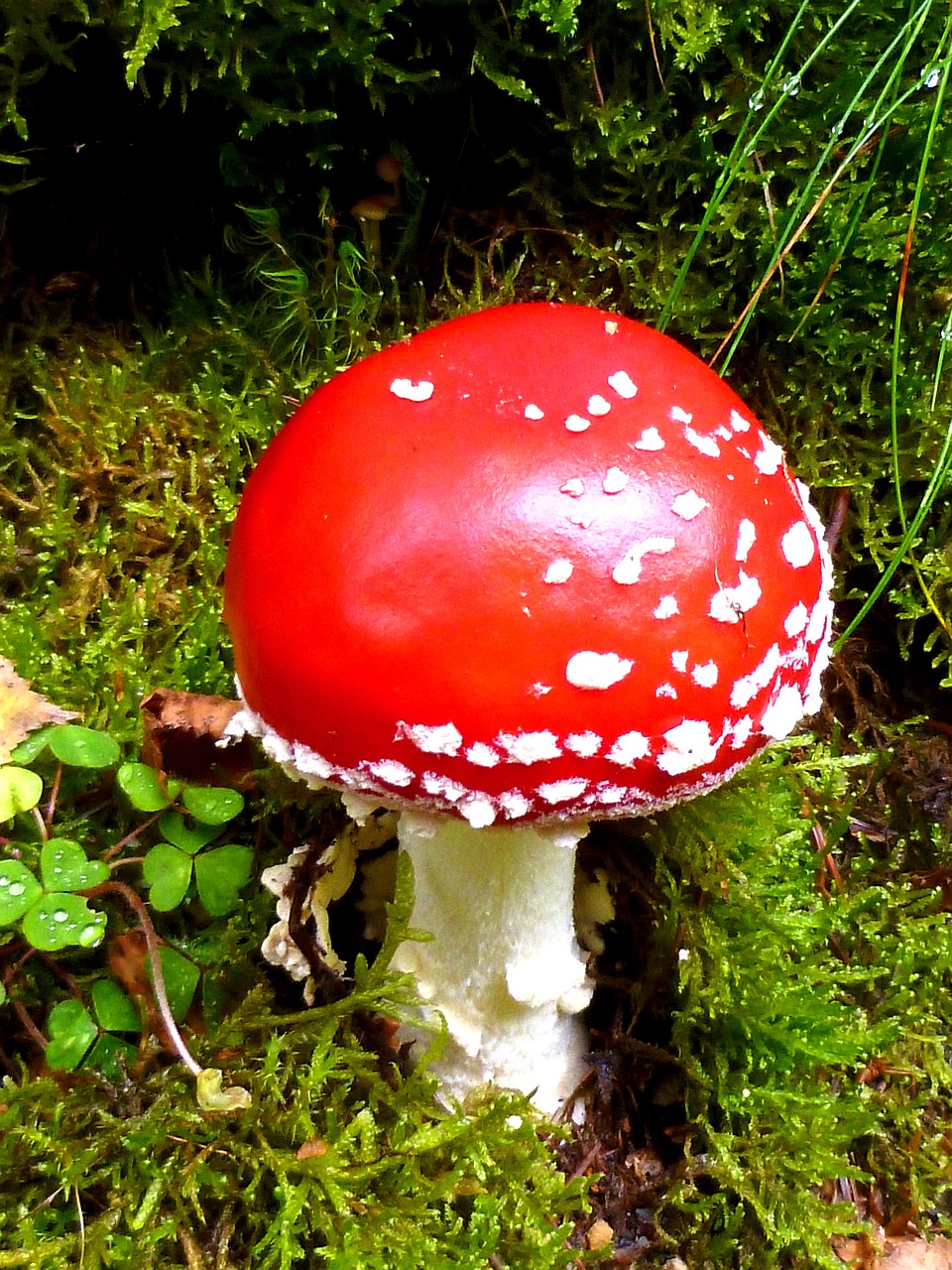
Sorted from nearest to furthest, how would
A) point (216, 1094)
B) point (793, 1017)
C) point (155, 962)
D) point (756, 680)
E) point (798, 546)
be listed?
point (756, 680)
point (798, 546)
point (216, 1094)
point (155, 962)
point (793, 1017)

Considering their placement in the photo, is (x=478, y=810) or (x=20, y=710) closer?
(x=478, y=810)

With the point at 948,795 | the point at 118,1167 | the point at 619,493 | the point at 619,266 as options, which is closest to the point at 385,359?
the point at 619,493

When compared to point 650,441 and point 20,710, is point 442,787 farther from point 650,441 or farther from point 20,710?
point 20,710

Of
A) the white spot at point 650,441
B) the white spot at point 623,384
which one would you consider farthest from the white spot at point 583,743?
the white spot at point 623,384

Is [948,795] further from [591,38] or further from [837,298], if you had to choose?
[591,38]

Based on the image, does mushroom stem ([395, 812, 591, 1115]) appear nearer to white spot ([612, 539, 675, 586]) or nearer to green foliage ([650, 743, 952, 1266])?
green foliage ([650, 743, 952, 1266])

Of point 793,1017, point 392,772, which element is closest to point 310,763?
point 392,772

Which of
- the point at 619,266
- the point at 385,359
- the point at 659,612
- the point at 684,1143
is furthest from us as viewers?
the point at 619,266
